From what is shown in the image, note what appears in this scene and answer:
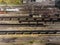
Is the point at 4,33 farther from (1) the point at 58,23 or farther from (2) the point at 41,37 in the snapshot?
(1) the point at 58,23

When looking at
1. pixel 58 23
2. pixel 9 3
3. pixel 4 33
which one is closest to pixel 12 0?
pixel 9 3

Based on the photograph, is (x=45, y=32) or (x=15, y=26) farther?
(x=15, y=26)

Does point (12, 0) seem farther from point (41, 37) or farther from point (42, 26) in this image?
point (41, 37)

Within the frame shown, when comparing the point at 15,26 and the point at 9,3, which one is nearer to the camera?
the point at 15,26

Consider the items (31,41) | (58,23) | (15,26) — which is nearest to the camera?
(31,41)

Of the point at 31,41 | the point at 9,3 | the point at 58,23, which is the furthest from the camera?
the point at 9,3

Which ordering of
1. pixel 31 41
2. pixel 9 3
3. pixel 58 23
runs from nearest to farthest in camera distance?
1. pixel 31 41
2. pixel 58 23
3. pixel 9 3

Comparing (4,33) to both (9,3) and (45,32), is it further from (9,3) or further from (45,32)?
(9,3)

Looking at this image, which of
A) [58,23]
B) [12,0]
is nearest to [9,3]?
[12,0]

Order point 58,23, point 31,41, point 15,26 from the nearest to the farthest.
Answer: point 31,41, point 15,26, point 58,23
